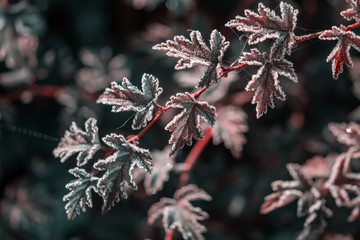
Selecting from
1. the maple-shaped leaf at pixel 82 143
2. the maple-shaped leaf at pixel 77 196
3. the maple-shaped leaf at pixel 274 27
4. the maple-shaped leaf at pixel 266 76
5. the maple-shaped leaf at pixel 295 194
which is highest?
the maple-shaped leaf at pixel 274 27

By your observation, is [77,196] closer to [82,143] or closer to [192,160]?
[82,143]

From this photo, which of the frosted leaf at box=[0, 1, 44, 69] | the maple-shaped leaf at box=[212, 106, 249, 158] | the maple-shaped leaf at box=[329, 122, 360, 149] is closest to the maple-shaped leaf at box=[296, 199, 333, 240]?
the maple-shaped leaf at box=[329, 122, 360, 149]

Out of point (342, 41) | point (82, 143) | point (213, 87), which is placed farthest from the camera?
point (213, 87)

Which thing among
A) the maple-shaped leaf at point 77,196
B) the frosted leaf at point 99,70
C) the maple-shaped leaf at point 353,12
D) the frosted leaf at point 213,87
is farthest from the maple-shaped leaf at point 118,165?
the frosted leaf at point 99,70

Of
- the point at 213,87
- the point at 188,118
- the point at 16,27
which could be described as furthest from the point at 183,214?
the point at 16,27

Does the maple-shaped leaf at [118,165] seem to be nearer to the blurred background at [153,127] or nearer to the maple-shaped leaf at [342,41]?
the maple-shaped leaf at [342,41]

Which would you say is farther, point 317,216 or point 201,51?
point 317,216

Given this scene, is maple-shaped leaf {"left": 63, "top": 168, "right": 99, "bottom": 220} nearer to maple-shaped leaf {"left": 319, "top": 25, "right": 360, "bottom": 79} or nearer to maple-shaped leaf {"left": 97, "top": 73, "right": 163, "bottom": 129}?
maple-shaped leaf {"left": 97, "top": 73, "right": 163, "bottom": 129}
